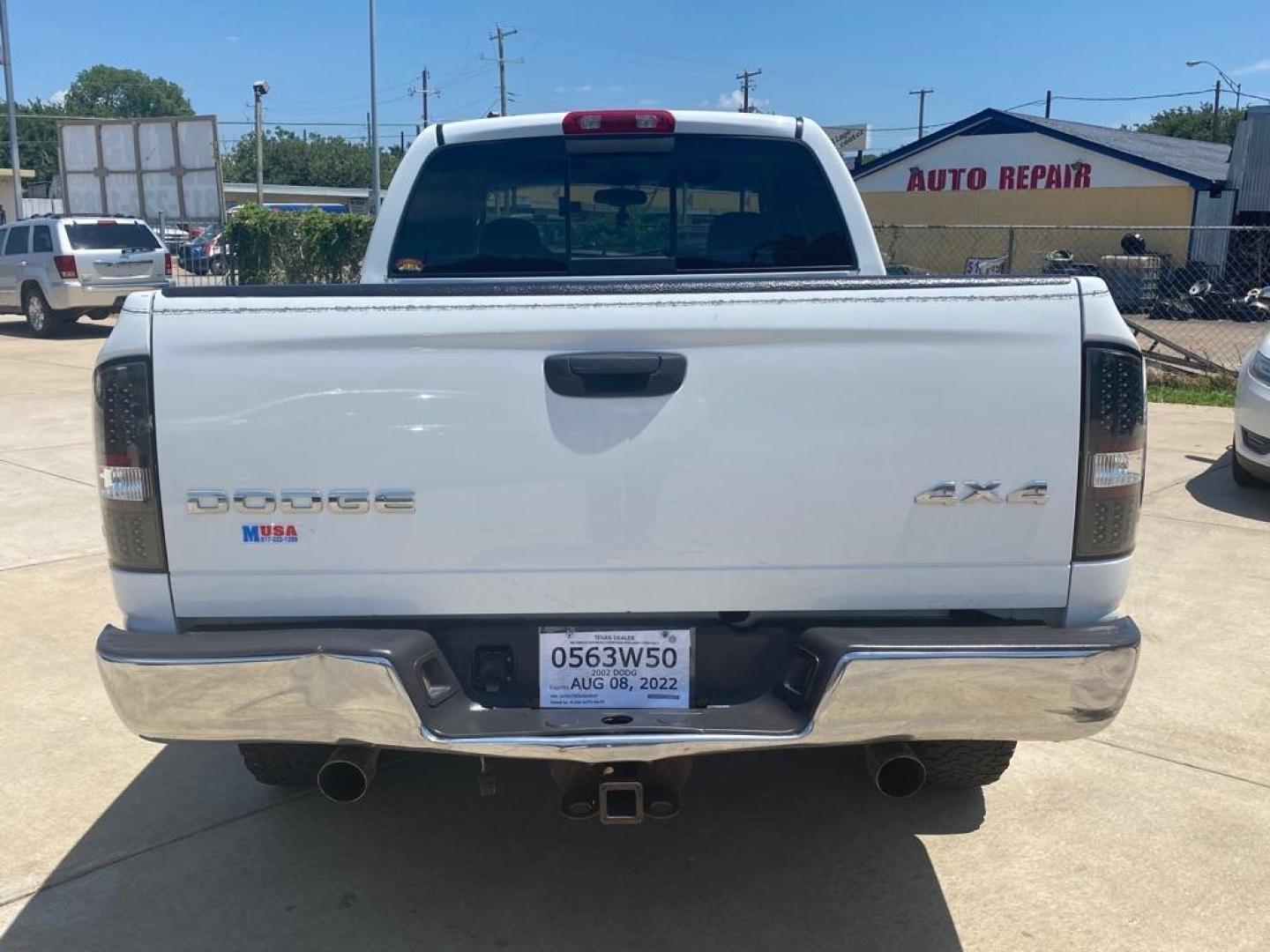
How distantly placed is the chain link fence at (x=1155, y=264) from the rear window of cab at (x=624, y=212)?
13425 mm

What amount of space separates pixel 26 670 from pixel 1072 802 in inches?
164

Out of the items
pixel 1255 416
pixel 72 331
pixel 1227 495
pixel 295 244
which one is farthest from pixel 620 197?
pixel 295 244

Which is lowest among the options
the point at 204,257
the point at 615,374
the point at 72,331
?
the point at 72,331

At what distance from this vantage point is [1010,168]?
102 feet

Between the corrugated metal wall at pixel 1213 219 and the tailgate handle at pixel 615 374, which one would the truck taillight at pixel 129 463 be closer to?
the tailgate handle at pixel 615 374

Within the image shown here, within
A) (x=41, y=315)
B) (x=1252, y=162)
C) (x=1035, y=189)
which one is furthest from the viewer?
(x=1035, y=189)

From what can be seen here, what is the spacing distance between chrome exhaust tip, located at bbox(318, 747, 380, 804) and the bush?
19503 mm

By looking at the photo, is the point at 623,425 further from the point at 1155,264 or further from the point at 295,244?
the point at 1155,264

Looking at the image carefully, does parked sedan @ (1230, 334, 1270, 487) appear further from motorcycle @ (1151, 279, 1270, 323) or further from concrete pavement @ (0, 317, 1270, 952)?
motorcycle @ (1151, 279, 1270, 323)

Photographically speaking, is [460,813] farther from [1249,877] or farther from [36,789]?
[1249,877]

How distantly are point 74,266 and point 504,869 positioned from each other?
58.6 feet

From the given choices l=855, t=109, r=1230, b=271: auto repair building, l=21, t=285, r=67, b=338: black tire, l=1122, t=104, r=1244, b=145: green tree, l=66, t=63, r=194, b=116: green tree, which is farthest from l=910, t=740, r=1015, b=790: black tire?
l=66, t=63, r=194, b=116: green tree

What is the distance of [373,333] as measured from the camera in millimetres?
2641

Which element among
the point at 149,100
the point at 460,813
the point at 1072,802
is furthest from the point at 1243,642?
the point at 149,100
